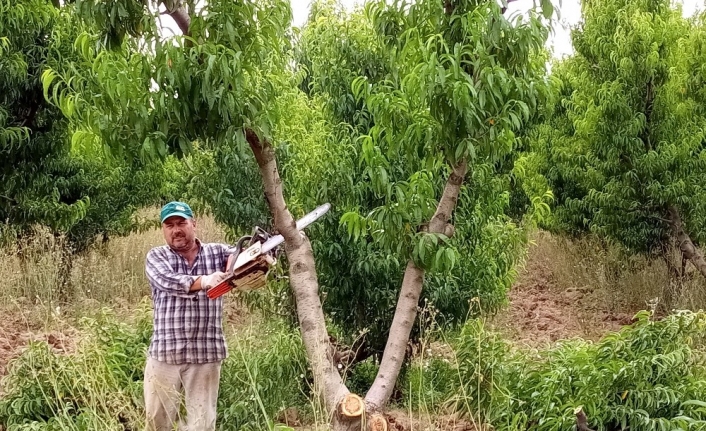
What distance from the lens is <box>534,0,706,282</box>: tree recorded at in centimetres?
720

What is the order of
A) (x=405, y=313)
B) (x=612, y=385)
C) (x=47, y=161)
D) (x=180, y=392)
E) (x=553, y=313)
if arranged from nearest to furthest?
(x=180, y=392) → (x=612, y=385) → (x=405, y=313) → (x=47, y=161) → (x=553, y=313)

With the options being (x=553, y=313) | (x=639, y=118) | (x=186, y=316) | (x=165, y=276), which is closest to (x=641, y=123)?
(x=639, y=118)

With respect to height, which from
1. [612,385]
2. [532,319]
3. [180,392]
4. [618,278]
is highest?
[618,278]

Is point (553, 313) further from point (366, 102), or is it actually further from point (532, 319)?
point (366, 102)

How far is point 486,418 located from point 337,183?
1.75 metres

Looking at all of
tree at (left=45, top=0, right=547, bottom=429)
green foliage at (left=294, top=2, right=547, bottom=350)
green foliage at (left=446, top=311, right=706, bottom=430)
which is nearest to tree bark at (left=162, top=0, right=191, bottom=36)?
tree at (left=45, top=0, right=547, bottom=429)

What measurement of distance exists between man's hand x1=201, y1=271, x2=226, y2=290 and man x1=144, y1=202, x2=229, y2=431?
0.28 metres

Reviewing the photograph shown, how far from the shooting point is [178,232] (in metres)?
3.80

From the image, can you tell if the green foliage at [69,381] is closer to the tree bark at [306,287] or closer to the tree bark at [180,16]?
the tree bark at [306,287]

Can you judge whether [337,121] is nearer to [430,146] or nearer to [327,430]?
[430,146]

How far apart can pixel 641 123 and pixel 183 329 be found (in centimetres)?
537

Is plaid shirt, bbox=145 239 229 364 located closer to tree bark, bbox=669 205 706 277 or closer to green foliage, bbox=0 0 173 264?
green foliage, bbox=0 0 173 264

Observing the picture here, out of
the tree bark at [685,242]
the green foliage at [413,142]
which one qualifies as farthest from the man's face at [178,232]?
the tree bark at [685,242]

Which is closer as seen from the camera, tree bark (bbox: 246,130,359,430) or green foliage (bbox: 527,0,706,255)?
tree bark (bbox: 246,130,359,430)
